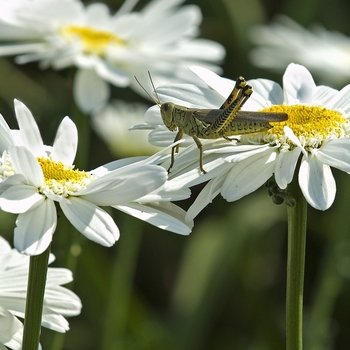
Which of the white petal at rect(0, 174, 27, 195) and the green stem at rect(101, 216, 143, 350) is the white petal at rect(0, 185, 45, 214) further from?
the green stem at rect(101, 216, 143, 350)

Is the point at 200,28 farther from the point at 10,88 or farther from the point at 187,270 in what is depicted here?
the point at 187,270

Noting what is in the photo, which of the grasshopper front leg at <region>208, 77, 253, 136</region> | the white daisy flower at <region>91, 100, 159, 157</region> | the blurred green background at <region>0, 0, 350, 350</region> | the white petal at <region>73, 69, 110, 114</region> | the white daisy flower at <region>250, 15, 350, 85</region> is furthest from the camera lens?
the white daisy flower at <region>250, 15, 350, 85</region>

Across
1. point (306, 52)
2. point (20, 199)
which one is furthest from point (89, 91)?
point (306, 52)

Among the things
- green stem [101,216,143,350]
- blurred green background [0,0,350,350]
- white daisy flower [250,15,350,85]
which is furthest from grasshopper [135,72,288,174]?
white daisy flower [250,15,350,85]

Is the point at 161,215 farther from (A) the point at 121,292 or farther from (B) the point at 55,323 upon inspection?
(A) the point at 121,292

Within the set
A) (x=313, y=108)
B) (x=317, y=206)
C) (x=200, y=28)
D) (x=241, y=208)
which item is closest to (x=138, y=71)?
(x=241, y=208)
